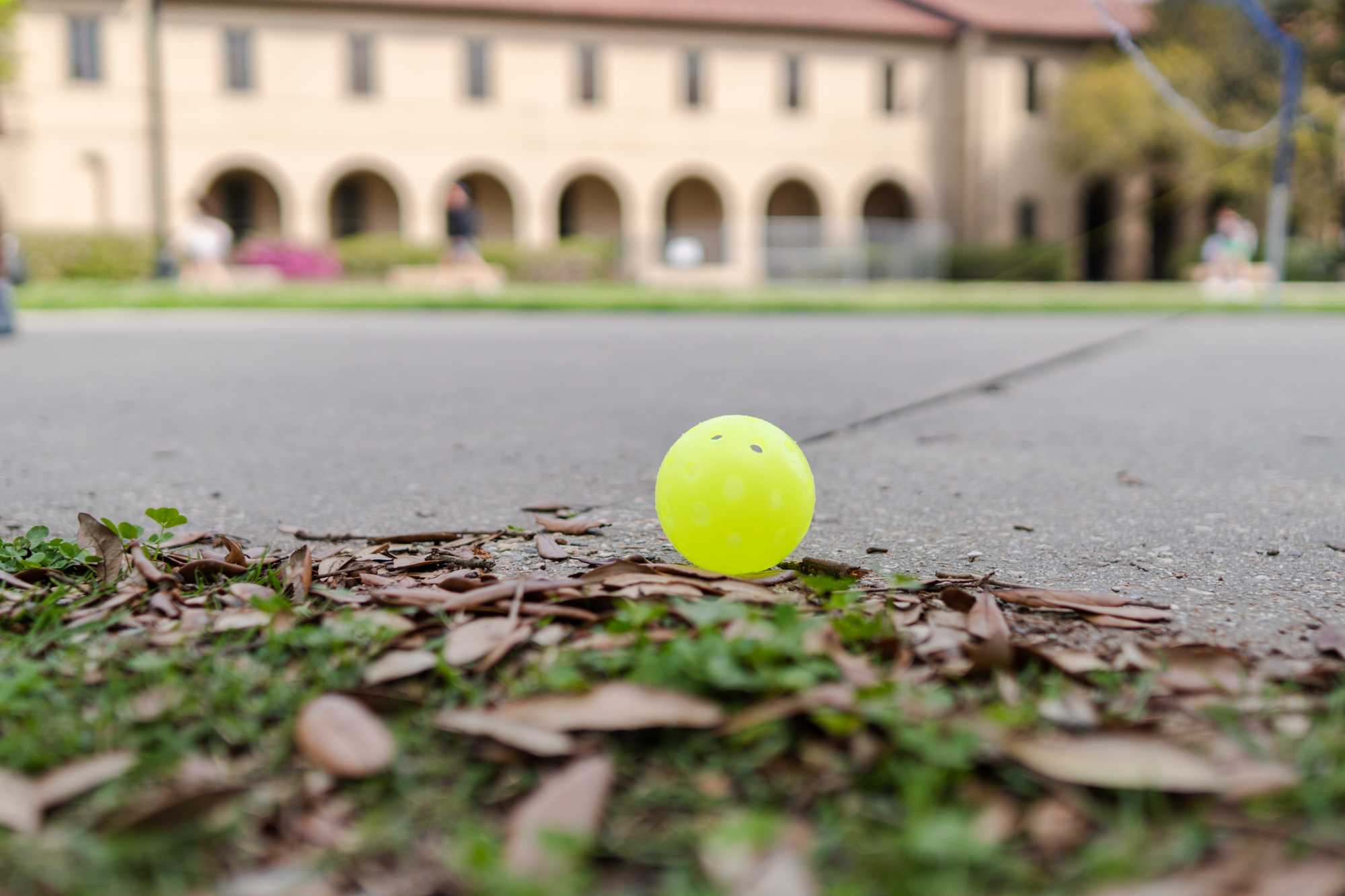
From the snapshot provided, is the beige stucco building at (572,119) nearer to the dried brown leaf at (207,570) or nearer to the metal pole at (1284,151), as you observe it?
the metal pole at (1284,151)

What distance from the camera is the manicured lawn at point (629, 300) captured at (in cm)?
1404

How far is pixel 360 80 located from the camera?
28094 mm

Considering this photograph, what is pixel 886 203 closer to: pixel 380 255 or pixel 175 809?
pixel 380 255

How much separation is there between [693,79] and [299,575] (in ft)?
97.3

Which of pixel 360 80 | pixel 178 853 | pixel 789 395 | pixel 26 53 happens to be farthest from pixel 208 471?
pixel 360 80

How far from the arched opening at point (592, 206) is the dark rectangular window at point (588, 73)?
2480 millimetres

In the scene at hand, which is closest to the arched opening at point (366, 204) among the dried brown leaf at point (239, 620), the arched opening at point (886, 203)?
the arched opening at point (886, 203)

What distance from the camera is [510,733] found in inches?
57.9

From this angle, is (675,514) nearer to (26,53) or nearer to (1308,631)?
(1308,631)

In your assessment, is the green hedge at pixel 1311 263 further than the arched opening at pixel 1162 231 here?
A: No

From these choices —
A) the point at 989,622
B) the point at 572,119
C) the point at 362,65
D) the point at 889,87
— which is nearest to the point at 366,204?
the point at 362,65

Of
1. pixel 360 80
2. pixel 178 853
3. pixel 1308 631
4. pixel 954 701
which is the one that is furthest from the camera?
pixel 360 80

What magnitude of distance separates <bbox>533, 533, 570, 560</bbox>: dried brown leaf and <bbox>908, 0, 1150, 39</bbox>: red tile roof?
3101 centimetres

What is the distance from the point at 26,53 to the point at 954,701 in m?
27.4
